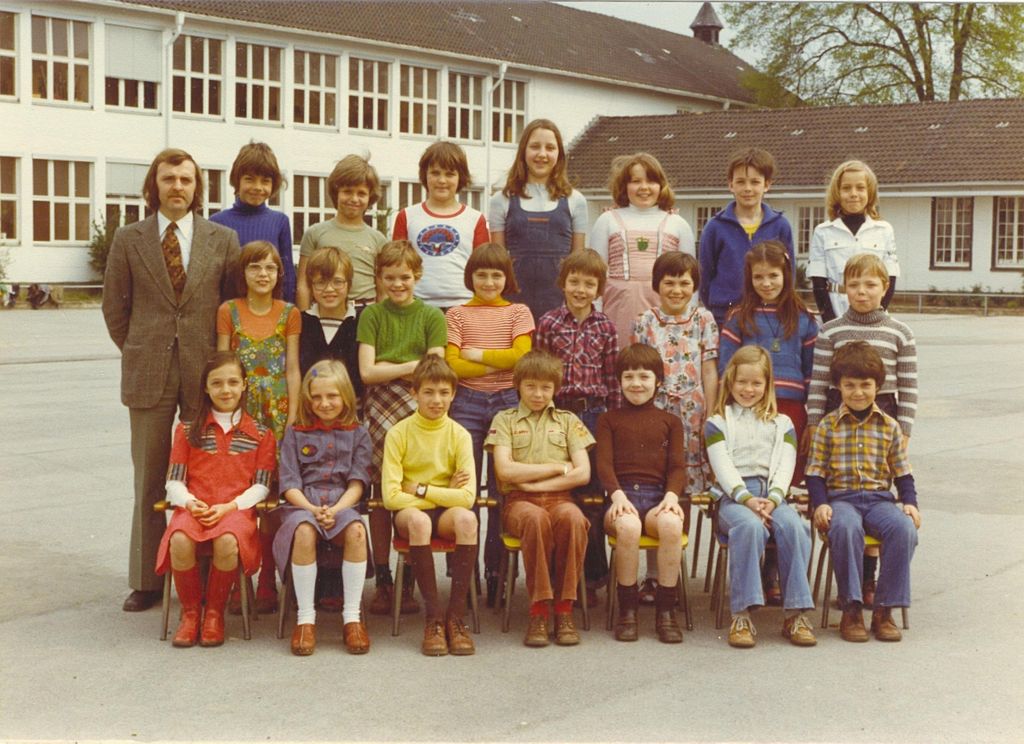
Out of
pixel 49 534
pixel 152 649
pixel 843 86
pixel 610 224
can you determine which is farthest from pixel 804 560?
pixel 843 86

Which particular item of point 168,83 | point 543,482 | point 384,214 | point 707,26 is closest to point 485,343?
point 543,482

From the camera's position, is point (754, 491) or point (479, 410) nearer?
point (754, 491)

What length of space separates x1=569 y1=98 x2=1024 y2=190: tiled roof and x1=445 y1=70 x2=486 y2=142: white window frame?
4.14 meters

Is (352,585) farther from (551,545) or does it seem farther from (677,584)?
(677,584)

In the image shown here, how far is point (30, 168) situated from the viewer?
120 ft

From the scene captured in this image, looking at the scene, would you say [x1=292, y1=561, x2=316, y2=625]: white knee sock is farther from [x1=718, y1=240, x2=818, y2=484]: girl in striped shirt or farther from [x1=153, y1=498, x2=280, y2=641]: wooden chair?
[x1=718, y1=240, x2=818, y2=484]: girl in striped shirt

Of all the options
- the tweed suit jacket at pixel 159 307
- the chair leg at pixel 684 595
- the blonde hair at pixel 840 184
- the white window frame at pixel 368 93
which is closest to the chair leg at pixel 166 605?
the tweed suit jacket at pixel 159 307

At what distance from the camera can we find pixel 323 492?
6145mm

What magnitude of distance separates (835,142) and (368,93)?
50.2 feet

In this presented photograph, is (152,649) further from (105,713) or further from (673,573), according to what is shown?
(673,573)

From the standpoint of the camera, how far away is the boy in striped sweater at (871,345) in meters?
6.69

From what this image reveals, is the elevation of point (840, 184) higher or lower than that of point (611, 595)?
higher

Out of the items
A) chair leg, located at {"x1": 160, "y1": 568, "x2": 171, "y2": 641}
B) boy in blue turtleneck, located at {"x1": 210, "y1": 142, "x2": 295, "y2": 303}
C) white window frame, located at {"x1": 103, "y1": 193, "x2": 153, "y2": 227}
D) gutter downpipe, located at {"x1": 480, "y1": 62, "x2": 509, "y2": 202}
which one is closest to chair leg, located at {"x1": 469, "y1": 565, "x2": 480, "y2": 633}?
chair leg, located at {"x1": 160, "y1": 568, "x2": 171, "y2": 641}

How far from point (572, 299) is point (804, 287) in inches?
1369
